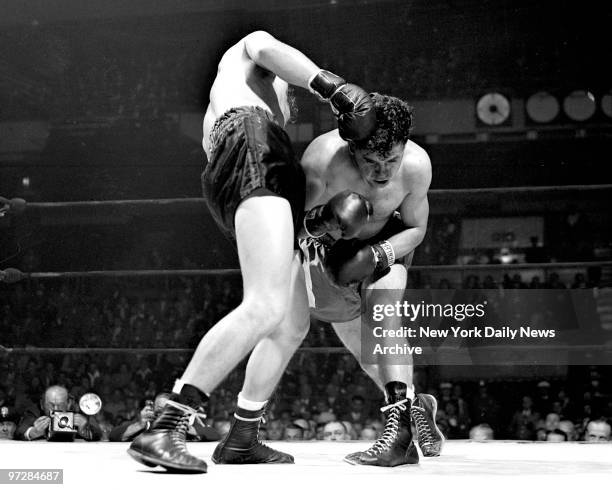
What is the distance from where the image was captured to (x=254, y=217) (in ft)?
4.28

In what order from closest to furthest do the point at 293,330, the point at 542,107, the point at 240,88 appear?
the point at 240,88, the point at 293,330, the point at 542,107

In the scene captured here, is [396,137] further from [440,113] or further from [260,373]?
[440,113]

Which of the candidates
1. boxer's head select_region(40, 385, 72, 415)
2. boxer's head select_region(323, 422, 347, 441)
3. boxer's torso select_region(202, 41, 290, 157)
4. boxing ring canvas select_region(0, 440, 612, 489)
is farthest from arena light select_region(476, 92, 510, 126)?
boxer's torso select_region(202, 41, 290, 157)

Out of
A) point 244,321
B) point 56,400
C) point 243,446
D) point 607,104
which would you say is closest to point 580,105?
point 607,104

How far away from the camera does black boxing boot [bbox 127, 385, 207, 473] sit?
1.19 meters

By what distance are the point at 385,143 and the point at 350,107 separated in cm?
15

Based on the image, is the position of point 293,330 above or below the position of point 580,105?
below

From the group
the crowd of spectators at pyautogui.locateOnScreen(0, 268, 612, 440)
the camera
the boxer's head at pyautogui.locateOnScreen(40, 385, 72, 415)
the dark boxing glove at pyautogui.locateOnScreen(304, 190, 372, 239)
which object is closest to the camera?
the dark boxing glove at pyautogui.locateOnScreen(304, 190, 372, 239)

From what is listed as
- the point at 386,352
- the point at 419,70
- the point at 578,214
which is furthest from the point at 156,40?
the point at 386,352

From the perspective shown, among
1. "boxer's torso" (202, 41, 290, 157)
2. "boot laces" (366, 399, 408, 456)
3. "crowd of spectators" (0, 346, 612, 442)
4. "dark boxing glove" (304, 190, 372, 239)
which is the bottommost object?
"crowd of spectators" (0, 346, 612, 442)

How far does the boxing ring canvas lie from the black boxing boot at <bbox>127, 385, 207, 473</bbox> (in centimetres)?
2

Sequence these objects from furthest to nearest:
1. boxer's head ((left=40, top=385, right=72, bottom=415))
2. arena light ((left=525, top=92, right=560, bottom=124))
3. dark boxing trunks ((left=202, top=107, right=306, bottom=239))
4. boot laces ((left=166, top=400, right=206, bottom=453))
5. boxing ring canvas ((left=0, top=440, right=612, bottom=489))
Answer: arena light ((left=525, top=92, right=560, bottom=124)) < boxer's head ((left=40, top=385, right=72, bottom=415)) < dark boxing trunks ((left=202, top=107, right=306, bottom=239)) < boot laces ((left=166, top=400, right=206, bottom=453)) < boxing ring canvas ((left=0, top=440, right=612, bottom=489))

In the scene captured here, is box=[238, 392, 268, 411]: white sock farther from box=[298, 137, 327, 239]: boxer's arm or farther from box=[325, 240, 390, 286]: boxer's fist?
box=[298, 137, 327, 239]: boxer's arm

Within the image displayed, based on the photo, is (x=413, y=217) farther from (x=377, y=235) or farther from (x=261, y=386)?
(x=261, y=386)
